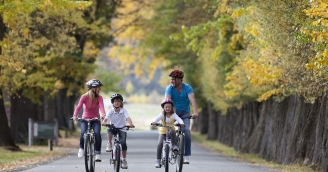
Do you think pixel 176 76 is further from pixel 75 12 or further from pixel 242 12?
pixel 75 12

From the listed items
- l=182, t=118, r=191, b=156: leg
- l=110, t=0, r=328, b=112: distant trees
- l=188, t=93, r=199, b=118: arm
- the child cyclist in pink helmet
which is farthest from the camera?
l=110, t=0, r=328, b=112: distant trees

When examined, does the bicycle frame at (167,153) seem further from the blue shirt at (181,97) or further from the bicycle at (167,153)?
the blue shirt at (181,97)

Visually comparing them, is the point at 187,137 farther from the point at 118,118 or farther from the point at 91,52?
the point at 91,52

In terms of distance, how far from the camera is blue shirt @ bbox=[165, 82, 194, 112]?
1991 centimetres

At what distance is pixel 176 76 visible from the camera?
19.6 m

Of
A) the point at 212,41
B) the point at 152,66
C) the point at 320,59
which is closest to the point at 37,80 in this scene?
the point at 212,41

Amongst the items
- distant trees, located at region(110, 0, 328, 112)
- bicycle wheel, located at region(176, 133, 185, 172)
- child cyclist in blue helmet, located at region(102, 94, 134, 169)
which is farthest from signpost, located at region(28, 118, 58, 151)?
bicycle wheel, located at region(176, 133, 185, 172)

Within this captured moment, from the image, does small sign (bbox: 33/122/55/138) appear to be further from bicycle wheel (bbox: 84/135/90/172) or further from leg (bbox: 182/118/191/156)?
leg (bbox: 182/118/191/156)

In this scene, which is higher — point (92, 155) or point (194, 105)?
point (194, 105)

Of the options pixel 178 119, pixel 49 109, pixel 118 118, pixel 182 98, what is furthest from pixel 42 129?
pixel 178 119

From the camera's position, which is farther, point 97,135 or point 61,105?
point 61,105

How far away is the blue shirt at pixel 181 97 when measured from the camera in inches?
784

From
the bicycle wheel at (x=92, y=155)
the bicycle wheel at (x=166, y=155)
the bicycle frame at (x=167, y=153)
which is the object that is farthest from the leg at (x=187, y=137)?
the bicycle wheel at (x=92, y=155)

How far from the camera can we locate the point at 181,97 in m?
20.0
